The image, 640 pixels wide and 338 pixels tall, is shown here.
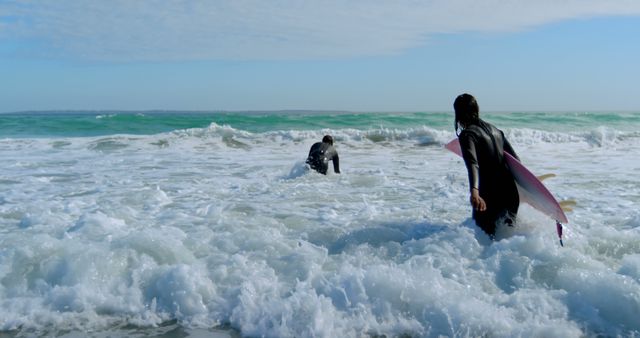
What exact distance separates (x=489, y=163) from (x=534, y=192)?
1.51 ft

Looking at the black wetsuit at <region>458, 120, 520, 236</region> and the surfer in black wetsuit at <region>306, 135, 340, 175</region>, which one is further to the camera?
the surfer in black wetsuit at <region>306, 135, 340, 175</region>

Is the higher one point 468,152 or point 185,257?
point 468,152

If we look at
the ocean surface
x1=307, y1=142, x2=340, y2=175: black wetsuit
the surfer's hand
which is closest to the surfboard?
the ocean surface

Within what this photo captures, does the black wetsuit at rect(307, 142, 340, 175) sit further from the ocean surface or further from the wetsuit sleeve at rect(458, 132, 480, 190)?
the wetsuit sleeve at rect(458, 132, 480, 190)

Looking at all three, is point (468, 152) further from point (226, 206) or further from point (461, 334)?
point (226, 206)

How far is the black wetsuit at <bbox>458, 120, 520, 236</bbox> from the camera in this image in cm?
494

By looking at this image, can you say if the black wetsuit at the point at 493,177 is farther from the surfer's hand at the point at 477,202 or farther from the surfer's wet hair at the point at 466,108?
the surfer's hand at the point at 477,202

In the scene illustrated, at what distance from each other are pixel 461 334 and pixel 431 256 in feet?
4.18

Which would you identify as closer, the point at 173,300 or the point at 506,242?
the point at 173,300

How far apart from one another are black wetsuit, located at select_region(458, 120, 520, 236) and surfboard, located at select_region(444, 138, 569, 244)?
62 millimetres

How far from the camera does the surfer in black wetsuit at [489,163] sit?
4898 mm

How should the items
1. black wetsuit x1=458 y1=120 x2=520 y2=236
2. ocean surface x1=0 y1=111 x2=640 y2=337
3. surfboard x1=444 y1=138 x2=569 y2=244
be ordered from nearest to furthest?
ocean surface x1=0 y1=111 x2=640 y2=337, surfboard x1=444 y1=138 x2=569 y2=244, black wetsuit x1=458 y1=120 x2=520 y2=236

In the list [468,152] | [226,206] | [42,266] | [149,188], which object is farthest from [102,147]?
[468,152]

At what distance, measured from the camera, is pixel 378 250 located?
5141mm
